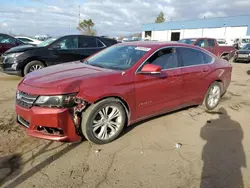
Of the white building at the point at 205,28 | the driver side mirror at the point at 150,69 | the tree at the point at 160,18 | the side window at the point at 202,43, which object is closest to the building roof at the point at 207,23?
the white building at the point at 205,28

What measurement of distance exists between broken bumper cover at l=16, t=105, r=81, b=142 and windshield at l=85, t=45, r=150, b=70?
1238 millimetres

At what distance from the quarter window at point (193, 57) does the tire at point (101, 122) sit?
1785mm

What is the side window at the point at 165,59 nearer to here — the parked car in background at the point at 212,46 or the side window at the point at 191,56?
the side window at the point at 191,56

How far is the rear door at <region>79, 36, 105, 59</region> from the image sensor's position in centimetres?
859

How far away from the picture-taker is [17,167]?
2926mm

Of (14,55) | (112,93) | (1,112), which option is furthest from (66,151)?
(14,55)

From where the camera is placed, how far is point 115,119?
3.69m

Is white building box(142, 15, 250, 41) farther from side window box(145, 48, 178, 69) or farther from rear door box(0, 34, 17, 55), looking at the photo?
side window box(145, 48, 178, 69)

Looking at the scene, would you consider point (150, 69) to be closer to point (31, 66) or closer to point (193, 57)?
point (193, 57)

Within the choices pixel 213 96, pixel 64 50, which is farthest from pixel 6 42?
pixel 213 96

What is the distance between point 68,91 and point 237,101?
16.3 ft

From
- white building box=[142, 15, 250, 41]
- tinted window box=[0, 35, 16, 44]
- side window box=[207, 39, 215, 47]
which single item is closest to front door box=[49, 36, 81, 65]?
tinted window box=[0, 35, 16, 44]

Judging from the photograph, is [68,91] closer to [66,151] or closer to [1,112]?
[66,151]

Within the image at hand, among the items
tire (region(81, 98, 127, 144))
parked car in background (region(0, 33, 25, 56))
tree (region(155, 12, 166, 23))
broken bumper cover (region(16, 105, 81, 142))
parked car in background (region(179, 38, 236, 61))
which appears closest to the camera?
broken bumper cover (region(16, 105, 81, 142))
